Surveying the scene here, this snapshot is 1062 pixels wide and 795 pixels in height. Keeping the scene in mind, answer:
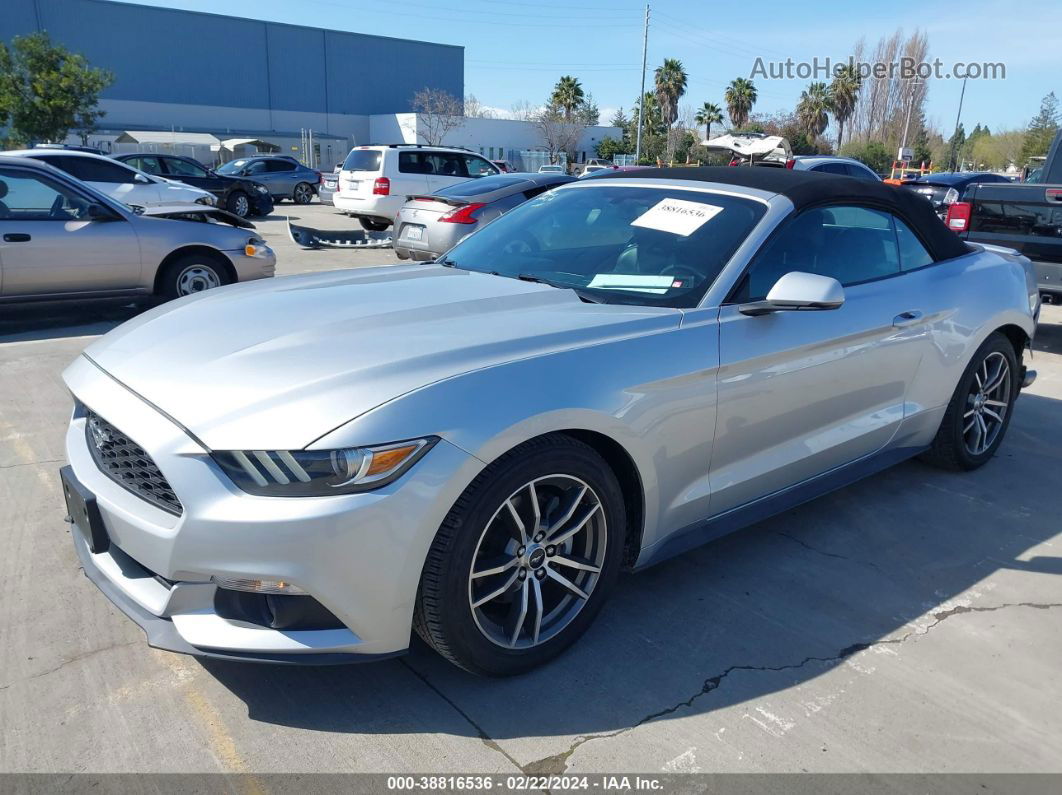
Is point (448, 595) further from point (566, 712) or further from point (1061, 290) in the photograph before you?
point (1061, 290)

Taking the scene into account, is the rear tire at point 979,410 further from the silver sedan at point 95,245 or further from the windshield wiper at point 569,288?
the silver sedan at point 95,245

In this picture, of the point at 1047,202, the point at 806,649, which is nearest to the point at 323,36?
the point at 1047,202

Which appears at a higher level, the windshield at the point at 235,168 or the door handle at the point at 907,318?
the windshield at the point at 235,168

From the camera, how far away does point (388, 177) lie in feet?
53.0

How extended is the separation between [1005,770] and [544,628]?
143cm

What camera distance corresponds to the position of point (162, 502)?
7.63ft

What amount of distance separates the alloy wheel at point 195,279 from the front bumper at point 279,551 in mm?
6043

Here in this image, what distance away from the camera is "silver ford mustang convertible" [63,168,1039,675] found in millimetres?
2186

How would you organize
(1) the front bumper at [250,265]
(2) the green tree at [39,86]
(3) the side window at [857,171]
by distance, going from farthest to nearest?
(2) the green tree at [39,86], (3) the side window at [857,171], (1) the front bumper at [250,265]

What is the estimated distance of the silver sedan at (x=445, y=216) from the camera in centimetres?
970

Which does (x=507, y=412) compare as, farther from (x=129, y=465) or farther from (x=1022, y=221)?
(x=1022, y=221)

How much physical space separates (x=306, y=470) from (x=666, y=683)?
55.3 inches

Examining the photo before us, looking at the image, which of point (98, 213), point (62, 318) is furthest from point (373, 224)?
point (98, 213)

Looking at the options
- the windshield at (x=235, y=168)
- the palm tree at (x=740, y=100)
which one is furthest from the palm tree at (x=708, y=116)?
the windshield at (x=235, y=168)
